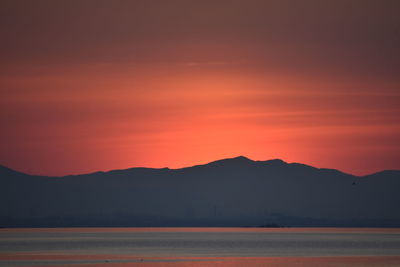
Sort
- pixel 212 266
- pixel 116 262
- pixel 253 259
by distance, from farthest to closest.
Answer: pixel 253 259 < pixel 116 262 < pixel 212 266

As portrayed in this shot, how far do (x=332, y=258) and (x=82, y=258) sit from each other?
3852 centimetres

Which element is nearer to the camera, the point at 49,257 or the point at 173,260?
the point at 173,260

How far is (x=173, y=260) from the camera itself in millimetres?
126625

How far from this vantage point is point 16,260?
127688mm

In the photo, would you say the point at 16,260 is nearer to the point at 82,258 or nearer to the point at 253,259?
the point at 82,258

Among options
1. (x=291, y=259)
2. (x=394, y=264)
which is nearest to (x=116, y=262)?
(x=291, y=259)

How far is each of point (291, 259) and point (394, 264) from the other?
57.9 ft

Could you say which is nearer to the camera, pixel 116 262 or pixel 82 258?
pixel 116 262

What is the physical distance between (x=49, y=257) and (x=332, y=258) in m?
44.4

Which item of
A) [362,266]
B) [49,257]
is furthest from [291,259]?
[49,257]

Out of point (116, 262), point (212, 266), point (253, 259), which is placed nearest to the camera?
point (212, 266)

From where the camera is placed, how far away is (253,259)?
5167 inches

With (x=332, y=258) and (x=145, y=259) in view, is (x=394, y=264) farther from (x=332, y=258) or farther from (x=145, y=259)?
(x=145, y=259)

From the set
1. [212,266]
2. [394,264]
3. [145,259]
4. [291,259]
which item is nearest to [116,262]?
[145,259]
